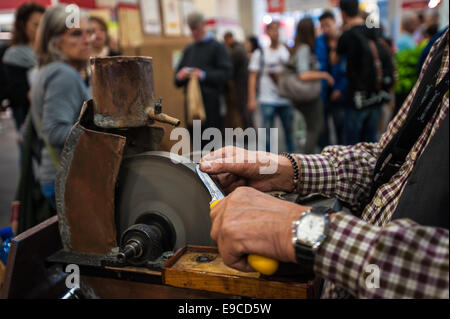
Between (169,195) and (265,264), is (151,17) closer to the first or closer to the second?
(169,195)

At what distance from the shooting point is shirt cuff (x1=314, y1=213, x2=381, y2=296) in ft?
2.34

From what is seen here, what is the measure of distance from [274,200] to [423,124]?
48 cm

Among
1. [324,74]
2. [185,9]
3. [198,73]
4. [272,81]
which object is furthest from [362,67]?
[185,9]

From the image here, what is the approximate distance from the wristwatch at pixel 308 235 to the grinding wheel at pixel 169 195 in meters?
0.38

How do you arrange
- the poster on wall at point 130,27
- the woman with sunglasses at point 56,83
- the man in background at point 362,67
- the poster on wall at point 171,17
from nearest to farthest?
the woman with sunglasses at point 56,83 → the man in background at point 362,67 → the poster on wall at point 130,27 → the poster on wall at point 171,17

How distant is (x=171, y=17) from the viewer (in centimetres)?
555

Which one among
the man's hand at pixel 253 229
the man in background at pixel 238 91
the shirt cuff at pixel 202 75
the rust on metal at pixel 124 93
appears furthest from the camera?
the man in background at pixel 238 91

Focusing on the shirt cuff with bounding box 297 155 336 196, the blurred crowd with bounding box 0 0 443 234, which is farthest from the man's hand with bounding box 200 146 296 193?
the blurred crowd with bounding box 0 0 443 234

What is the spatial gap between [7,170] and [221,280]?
5723 millimetres

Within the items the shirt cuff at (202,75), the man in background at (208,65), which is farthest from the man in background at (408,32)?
the shirt cuff at (202,75)

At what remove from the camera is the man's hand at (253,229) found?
768 millimetres

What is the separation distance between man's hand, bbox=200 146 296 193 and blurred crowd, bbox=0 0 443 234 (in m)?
0.85

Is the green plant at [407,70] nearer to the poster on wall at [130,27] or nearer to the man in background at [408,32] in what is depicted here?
the man in background at [408,32]

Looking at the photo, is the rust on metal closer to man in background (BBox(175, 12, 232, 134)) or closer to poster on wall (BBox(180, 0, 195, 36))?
man in background (BBox(175, 12, 232, 134))
